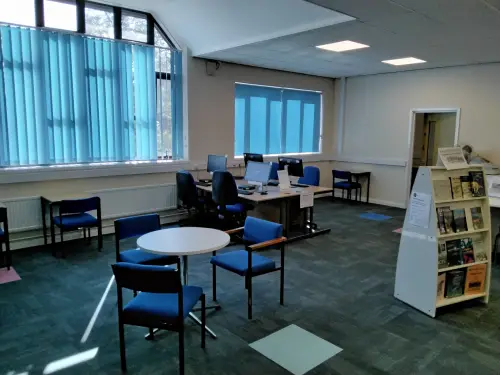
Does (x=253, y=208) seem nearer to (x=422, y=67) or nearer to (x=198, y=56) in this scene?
(x=198, y=56)

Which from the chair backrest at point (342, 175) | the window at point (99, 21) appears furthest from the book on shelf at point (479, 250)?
the window at point (99, 21)

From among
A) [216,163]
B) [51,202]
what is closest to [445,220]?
[216,163]

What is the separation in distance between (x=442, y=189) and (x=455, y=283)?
0.88 meters

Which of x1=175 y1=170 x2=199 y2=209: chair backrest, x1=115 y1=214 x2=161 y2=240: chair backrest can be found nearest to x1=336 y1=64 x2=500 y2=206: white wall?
x1=175 y1=170 x2=199 y2=209: chair backrest

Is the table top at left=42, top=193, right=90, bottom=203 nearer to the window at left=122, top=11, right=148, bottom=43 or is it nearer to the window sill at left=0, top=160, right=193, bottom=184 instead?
the window sill at left=0, top=160, right=193, bottom=184

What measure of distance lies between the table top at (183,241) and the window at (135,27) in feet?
13.1

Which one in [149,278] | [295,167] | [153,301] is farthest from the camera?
[295,167]

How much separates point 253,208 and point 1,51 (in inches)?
151

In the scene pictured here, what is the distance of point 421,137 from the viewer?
8.70 metres

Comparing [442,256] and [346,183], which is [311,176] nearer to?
[346,183]

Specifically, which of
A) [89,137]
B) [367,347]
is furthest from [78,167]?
[367,347]

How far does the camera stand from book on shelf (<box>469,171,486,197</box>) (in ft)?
11.5

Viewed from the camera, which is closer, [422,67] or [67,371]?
[67,371]

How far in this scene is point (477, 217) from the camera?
3568 millimetres
